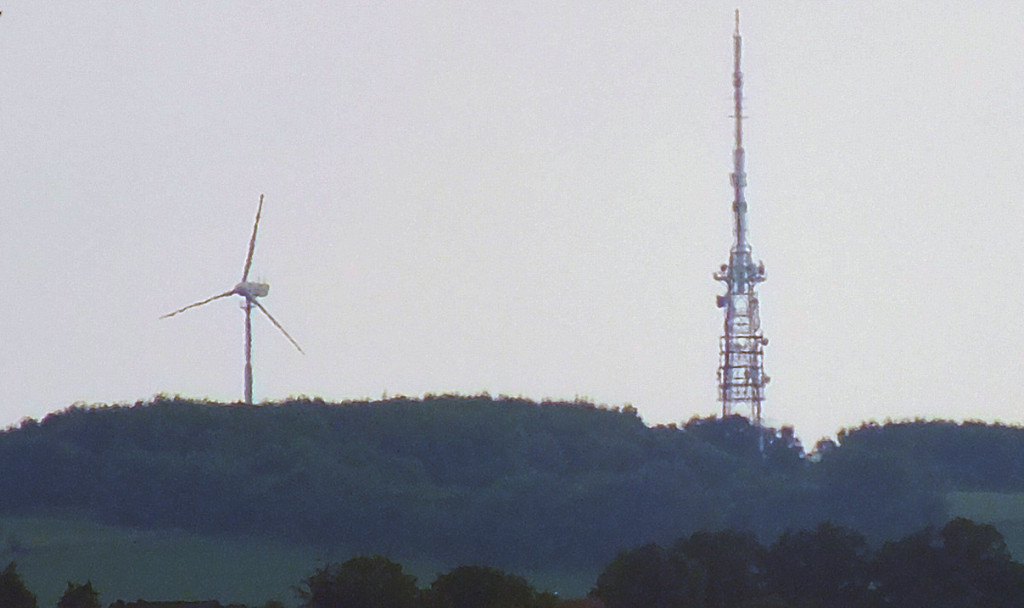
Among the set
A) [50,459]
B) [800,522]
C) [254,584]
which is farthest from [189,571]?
[800,522]

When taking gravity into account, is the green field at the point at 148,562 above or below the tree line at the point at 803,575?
above

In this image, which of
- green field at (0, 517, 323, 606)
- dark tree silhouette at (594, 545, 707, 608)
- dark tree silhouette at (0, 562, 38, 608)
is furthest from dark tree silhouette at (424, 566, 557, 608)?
green field at (0, 517, 323, 606)

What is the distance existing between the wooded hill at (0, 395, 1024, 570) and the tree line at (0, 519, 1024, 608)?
1542 inches

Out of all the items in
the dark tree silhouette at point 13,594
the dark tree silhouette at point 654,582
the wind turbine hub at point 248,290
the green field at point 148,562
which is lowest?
the dark tree silhouette at point 13,594

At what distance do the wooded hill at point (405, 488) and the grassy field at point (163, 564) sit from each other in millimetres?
3538

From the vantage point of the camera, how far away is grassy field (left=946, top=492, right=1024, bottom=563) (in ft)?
563

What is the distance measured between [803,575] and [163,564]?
136 feet

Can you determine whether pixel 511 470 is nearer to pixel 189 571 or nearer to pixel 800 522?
pixel 800 522

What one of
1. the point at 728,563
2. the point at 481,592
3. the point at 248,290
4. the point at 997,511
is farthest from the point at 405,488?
the point at 481,592

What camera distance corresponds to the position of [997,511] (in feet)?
608

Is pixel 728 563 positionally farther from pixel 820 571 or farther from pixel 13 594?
pixel 13 594

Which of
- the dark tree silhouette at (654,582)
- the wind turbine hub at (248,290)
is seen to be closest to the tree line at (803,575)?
the dark tree silhouette at (654,582)

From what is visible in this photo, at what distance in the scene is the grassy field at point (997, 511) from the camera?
563ft

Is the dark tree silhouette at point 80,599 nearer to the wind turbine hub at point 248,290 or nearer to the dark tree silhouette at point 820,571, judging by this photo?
the dark tree silhouette at point 820,571
